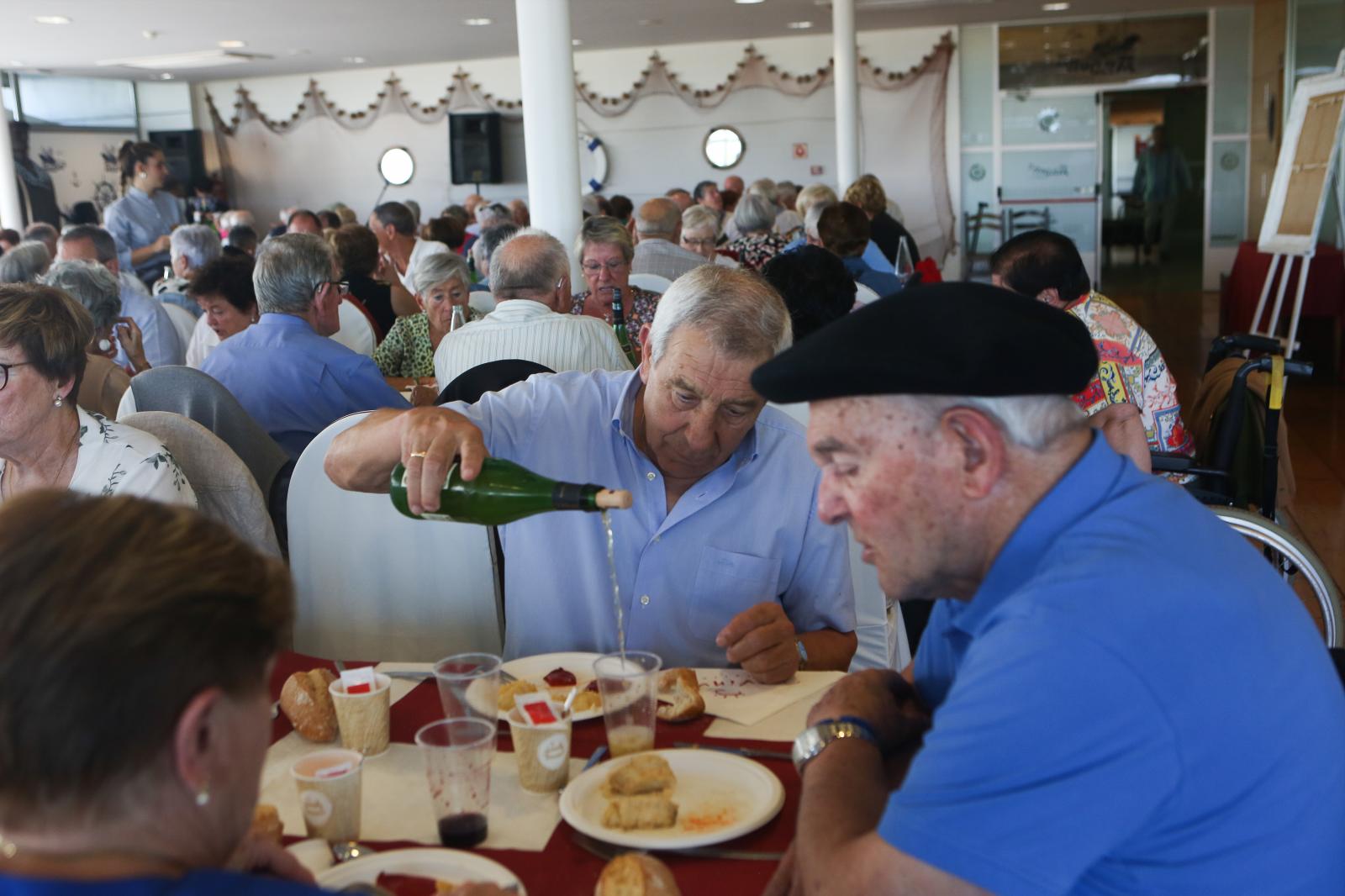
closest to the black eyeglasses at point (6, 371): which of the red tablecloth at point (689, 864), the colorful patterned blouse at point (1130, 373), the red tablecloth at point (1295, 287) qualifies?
the red tablecloth at point (689, 864)

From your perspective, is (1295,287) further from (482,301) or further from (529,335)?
(529,335)

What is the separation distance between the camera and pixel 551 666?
78.5 inches

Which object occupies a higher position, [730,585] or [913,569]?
[913,569]

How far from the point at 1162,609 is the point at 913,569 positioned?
0.27 metres

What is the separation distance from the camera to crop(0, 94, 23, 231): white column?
12.3 m

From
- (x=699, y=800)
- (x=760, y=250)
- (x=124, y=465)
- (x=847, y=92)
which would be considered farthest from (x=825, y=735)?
(x=847, y=92)

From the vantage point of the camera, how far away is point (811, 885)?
1186 mm

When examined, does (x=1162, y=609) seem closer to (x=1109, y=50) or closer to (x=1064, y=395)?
(x=1064, y=395)

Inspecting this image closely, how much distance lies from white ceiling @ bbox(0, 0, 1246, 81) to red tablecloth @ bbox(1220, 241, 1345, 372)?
14.1ft

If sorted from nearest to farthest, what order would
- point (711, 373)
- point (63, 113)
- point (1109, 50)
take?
1. point (711, 373)
2. point (1109, 50)
3. point (63, 113)

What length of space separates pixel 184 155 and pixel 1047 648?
61.3 ft

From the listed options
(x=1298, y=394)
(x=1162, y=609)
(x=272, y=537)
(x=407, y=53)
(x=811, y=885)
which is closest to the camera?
(x=1162, y=609)

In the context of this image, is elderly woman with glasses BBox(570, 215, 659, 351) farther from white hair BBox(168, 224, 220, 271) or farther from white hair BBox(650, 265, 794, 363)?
white hair BBox(650, 265, 794, 363)

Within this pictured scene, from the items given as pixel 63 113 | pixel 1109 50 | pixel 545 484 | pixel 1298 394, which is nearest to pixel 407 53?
pixel 63 113
